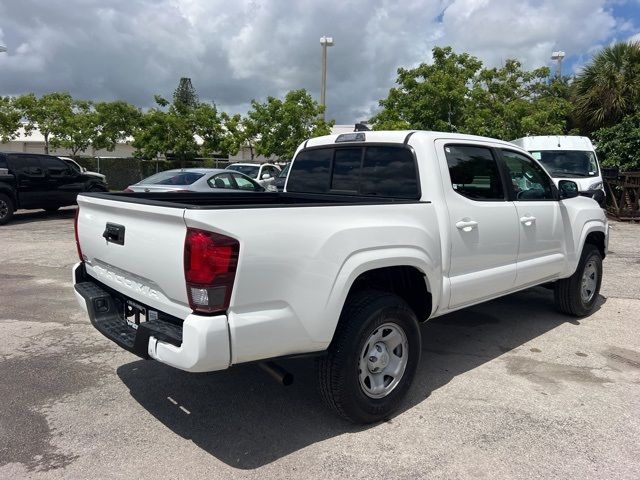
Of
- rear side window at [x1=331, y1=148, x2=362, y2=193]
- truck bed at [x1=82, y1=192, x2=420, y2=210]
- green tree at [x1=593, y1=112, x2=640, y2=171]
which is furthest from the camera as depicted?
green tree at [x1=593, y1=112, x2=640, y2=171]

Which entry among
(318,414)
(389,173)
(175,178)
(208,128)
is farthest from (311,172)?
(208,128)

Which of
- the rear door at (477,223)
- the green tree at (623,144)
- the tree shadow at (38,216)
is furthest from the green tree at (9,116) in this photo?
the rear door at (477,223)

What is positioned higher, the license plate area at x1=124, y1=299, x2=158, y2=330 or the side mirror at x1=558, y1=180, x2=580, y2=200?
the side mirror at x1=558, y1=180, x2=580, y2=200

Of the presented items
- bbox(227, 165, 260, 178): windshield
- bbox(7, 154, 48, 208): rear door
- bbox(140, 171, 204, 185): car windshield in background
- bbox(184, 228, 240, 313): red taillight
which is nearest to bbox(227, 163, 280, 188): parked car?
bbox(227, 165, 260, 178): windshield

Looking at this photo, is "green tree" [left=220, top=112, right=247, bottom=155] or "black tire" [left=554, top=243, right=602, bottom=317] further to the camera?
"green tree" [left=220, top=112, right=247, bottom=155]

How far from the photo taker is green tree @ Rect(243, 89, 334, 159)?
25.2m

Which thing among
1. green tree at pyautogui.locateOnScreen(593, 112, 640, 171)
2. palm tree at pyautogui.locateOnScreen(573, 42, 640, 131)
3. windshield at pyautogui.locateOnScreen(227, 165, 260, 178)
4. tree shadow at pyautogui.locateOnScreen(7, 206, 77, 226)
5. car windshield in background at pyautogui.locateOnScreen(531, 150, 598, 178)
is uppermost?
palm tree at pyautogui.locateOnScreen(573, 42, 640, 131)

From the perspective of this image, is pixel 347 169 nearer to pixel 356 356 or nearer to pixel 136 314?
pixel 356 356

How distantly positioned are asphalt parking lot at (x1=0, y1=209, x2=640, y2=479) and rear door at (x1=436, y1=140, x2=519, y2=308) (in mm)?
777

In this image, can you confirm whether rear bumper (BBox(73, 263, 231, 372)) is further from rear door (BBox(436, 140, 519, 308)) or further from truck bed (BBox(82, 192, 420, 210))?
rear door (BBox(436, 140, 519, 308))

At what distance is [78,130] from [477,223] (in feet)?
101

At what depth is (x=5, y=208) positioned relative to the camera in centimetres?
1315

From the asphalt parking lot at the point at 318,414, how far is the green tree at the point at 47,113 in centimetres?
2787

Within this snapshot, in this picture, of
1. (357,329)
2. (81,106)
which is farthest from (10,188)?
(81,106)
